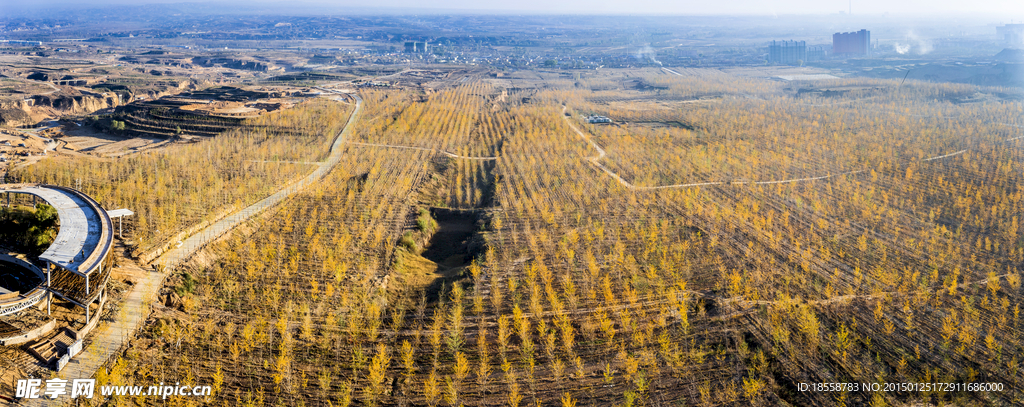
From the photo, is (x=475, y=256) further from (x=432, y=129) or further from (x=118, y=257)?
(x=432, y=129)

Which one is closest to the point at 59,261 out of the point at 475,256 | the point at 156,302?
the point at 156,302

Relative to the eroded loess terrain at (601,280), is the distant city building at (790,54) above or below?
above

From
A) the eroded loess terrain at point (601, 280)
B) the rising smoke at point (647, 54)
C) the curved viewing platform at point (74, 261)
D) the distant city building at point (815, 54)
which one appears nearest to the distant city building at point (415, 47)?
the rising smoke at point (647, 54)

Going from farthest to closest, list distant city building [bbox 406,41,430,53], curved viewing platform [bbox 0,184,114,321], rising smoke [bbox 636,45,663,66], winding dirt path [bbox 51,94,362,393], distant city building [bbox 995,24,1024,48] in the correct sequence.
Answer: distant city building [bbox 406,41,430,53]
distant city building [bbox 995,24,1024,48]
rising smoke [bbox 636,45,663,66]
curved viewing platform [bbox 0,184,114,321]
winding dirt path [bbox 51,94,362,393]

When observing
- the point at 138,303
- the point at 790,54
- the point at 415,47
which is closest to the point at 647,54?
the point at 790,54

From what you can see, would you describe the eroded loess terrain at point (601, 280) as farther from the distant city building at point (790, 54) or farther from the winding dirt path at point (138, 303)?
the distant city building at point (790, 54)

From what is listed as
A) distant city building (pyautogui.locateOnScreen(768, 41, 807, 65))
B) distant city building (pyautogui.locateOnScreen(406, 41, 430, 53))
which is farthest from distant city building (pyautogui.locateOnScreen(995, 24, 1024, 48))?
distant city building (pyautogui.locateOnScreen(406, 41, 430, 53))

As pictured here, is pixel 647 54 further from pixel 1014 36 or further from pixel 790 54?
pixel 1014 36

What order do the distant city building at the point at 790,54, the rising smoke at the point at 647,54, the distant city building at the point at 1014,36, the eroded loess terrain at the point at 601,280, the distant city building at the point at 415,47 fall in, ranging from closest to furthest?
the eroded loess terrain at the point at 601,280 < the distant city building at the point at 790,54 < the rising smoke at the point at 647,54 < the distant city building at the point at 1014,36 < the distant city building at the point at 415,47

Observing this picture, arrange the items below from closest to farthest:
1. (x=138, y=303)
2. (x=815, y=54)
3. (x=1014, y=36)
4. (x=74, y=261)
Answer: (x=74, y=261) < (x=138, y=303) < (x=815, y=54) < (x=1014, y=36)

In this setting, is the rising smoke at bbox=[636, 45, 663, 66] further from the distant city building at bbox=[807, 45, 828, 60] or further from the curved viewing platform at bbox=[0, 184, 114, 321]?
the curved viewing platform at bbox=[0, 184, 114, 321]
